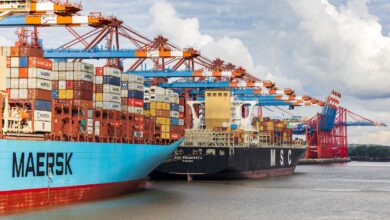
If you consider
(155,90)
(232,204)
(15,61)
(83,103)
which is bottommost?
(232,204)

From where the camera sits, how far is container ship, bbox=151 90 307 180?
55.3 m

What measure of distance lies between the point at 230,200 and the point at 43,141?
13.4 metres

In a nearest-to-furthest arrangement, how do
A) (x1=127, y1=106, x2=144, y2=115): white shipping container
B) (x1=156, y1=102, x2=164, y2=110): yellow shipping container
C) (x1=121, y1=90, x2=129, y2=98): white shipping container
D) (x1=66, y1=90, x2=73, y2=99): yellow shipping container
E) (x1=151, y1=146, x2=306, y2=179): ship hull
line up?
(x1=66, y1=90, x2=73, y2=99): yellow shipping container < (x1=121, y1=90, x2=129, y2=98): white shipping container < (x1=127, y1=106, x2=144, y2=115): white shipping container < (x1=156, y1=102, x2=164, y2=110): yellow shipping container < (x1=151, y1=146, x2=306, y2=179): ship hull

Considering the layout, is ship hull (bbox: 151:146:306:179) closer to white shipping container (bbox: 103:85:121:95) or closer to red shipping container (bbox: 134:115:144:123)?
red shipping container (bbox: 134:115:144:123)

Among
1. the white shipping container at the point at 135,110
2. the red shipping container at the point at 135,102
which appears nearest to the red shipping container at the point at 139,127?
the white shipping container at the point at 135,110

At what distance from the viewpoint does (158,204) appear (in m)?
37.9

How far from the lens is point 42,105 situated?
3369cm

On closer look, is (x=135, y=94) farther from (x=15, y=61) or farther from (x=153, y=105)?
(x=15, y=61)

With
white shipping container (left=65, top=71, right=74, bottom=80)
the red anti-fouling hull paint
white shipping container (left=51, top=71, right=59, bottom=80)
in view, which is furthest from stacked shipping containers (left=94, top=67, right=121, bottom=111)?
the red anti-fouling hull paint

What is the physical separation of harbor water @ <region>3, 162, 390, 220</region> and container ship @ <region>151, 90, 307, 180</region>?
2950mm

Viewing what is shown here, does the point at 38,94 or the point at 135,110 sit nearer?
the point at 38,94

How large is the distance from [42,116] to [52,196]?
→ 435 cm

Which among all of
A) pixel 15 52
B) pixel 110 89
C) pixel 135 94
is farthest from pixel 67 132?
pixel 135 94

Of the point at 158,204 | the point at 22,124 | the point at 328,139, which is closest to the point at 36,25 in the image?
the point at 22,124
